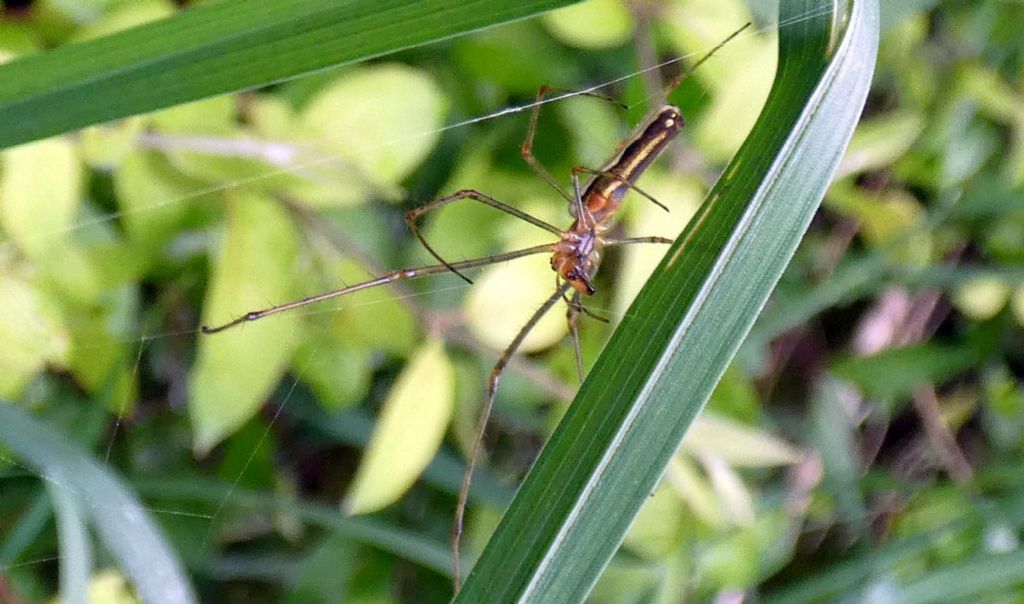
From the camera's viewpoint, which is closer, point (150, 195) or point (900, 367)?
point (150, 195)

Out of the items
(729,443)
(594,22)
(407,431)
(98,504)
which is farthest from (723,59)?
(98,504)

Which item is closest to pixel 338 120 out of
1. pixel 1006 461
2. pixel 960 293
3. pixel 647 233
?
pixel 647 233

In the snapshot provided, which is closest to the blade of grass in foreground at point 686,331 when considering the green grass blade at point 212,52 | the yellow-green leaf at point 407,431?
the green grass blade at point 212,52

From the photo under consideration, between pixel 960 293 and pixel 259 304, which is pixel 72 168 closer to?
pixel 259 304

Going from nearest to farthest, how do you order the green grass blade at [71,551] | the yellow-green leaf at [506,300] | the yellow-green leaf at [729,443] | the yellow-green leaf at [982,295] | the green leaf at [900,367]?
1. the green grass blade at [71,551]
2. the yellow-green leaf at [506,300]
3. the yellow-green leaf at [729,443]
4. the yellow-green leaf at [982,295]
5. the green leaf at [900,367]

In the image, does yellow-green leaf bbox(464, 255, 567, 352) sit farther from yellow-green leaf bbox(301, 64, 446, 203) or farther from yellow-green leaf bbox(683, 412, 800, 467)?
yellow-green leaf bbox(683, 412, 800, 467)

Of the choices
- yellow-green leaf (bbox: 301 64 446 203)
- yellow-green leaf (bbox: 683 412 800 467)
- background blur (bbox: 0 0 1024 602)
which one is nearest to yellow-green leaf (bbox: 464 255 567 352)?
background blur (bbox: 0 0 1024 602)

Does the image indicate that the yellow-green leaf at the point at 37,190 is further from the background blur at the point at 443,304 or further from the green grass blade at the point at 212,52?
the green grass blade at the point at 212,52

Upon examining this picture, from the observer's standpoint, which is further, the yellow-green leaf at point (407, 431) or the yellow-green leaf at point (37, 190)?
the yellow-green leaf at point (407, 431)

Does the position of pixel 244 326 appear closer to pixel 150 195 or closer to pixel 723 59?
pixel 150 195
